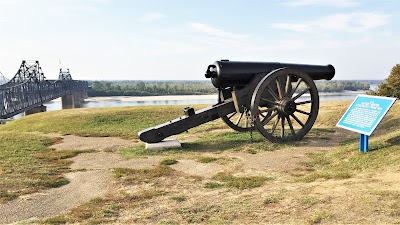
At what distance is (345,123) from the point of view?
7.53 m

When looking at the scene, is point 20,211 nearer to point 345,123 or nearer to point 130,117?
point 345,123

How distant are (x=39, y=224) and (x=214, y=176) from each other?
9.80ft

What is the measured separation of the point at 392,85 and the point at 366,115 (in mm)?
19939

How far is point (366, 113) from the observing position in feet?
23.8

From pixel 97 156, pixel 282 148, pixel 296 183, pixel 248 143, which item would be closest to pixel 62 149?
pixel 97 156

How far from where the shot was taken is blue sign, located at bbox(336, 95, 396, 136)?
6.83 metres

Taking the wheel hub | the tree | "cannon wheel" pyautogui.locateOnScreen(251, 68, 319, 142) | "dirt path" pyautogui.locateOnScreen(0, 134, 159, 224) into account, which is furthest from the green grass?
the tree

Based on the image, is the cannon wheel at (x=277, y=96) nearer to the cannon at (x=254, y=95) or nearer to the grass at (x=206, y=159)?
A: the cannon at (x=254, y=95)

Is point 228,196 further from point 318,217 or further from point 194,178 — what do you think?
point 318,217

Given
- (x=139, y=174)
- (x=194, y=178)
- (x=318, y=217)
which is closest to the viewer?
(x=318, y=217)

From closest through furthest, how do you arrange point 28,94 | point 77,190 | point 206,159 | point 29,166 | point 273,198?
point 273,198
point 77,190
point 29,166
point 206,159
point 28,94

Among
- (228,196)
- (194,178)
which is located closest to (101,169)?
(194,178)

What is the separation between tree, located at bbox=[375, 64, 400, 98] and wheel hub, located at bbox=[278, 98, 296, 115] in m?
18.4

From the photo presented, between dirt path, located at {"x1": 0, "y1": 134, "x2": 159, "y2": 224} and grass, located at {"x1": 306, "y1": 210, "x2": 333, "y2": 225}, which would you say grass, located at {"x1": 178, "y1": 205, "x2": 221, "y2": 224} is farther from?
dirt path, located at {"x1": 0, "y1": 134, "x2": 159, "y2": 224}
